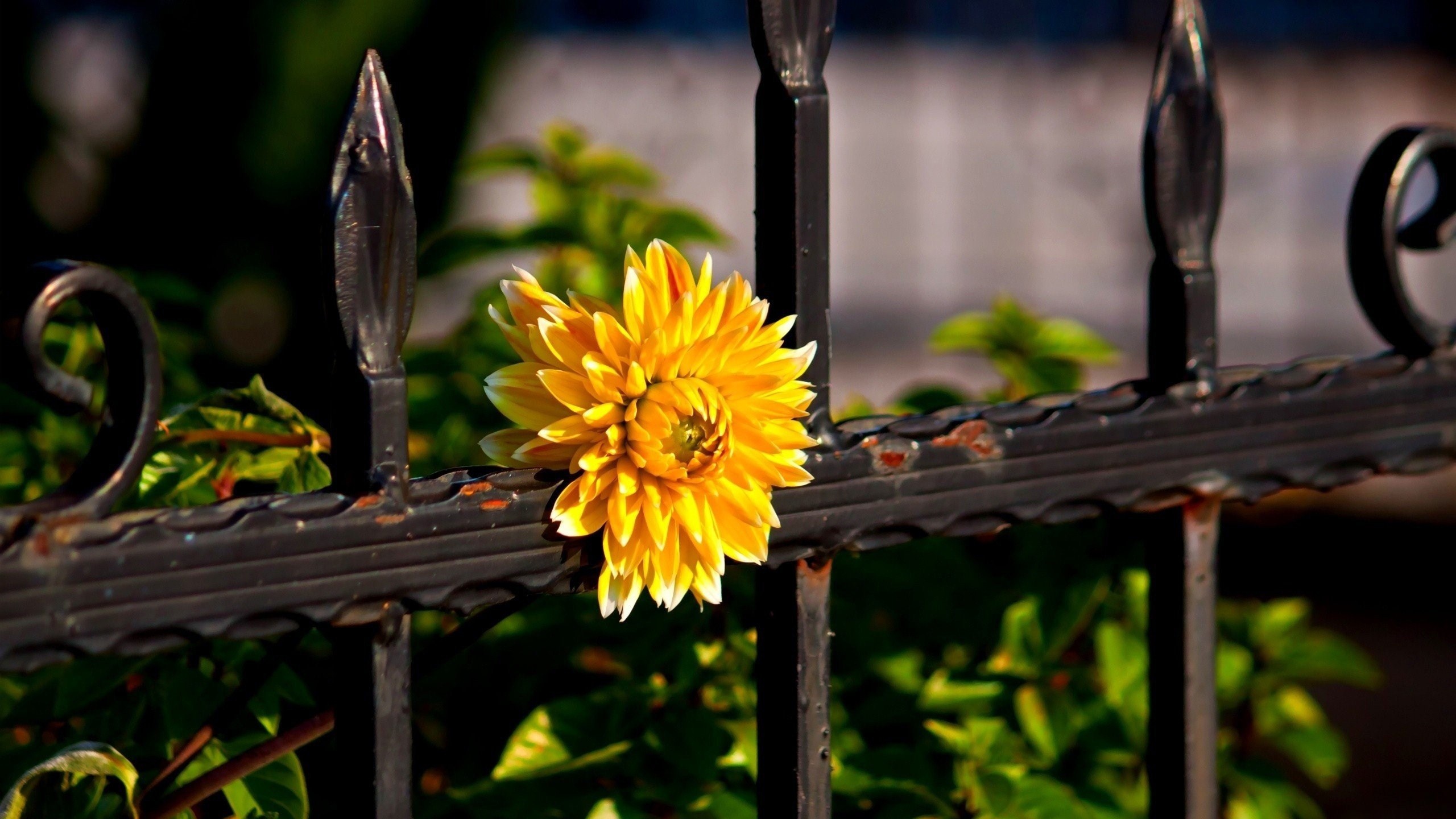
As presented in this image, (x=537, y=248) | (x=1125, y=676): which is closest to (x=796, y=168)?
(x=1125, y=676)

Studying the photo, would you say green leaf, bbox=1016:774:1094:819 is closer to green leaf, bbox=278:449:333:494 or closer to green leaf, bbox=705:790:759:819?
green leaf, bbox=705:790:759:819

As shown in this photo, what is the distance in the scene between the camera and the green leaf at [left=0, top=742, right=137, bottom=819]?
790 millimetres

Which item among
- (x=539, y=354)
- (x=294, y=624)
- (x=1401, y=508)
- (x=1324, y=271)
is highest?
(x=539, y=354)

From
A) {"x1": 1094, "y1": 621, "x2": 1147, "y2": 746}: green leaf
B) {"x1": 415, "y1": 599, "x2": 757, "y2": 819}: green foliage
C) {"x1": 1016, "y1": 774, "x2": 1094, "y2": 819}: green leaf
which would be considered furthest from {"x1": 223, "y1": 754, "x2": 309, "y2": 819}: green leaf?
{"x1": 1094, "y1": 621, "x2": 1147, "y2": 746}: green leaf

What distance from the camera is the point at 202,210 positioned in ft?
11.0

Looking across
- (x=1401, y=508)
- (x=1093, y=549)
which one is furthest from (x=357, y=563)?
(x=1401, y=508)

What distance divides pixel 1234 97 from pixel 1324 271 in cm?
89

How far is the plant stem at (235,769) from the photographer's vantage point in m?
0.86

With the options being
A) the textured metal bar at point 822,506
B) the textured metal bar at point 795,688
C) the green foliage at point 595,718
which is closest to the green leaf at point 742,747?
the green foliage at point 595,718

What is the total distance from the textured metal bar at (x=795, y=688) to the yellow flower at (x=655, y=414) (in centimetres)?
13

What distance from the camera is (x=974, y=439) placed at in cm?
102

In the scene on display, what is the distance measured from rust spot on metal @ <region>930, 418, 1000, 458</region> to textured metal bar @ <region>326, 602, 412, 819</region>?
41cm

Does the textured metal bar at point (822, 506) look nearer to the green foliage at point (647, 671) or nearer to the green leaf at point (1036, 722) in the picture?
the green foliage at point (647, 671)

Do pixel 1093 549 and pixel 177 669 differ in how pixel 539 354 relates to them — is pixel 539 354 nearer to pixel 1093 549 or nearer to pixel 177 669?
pixel 177 669
